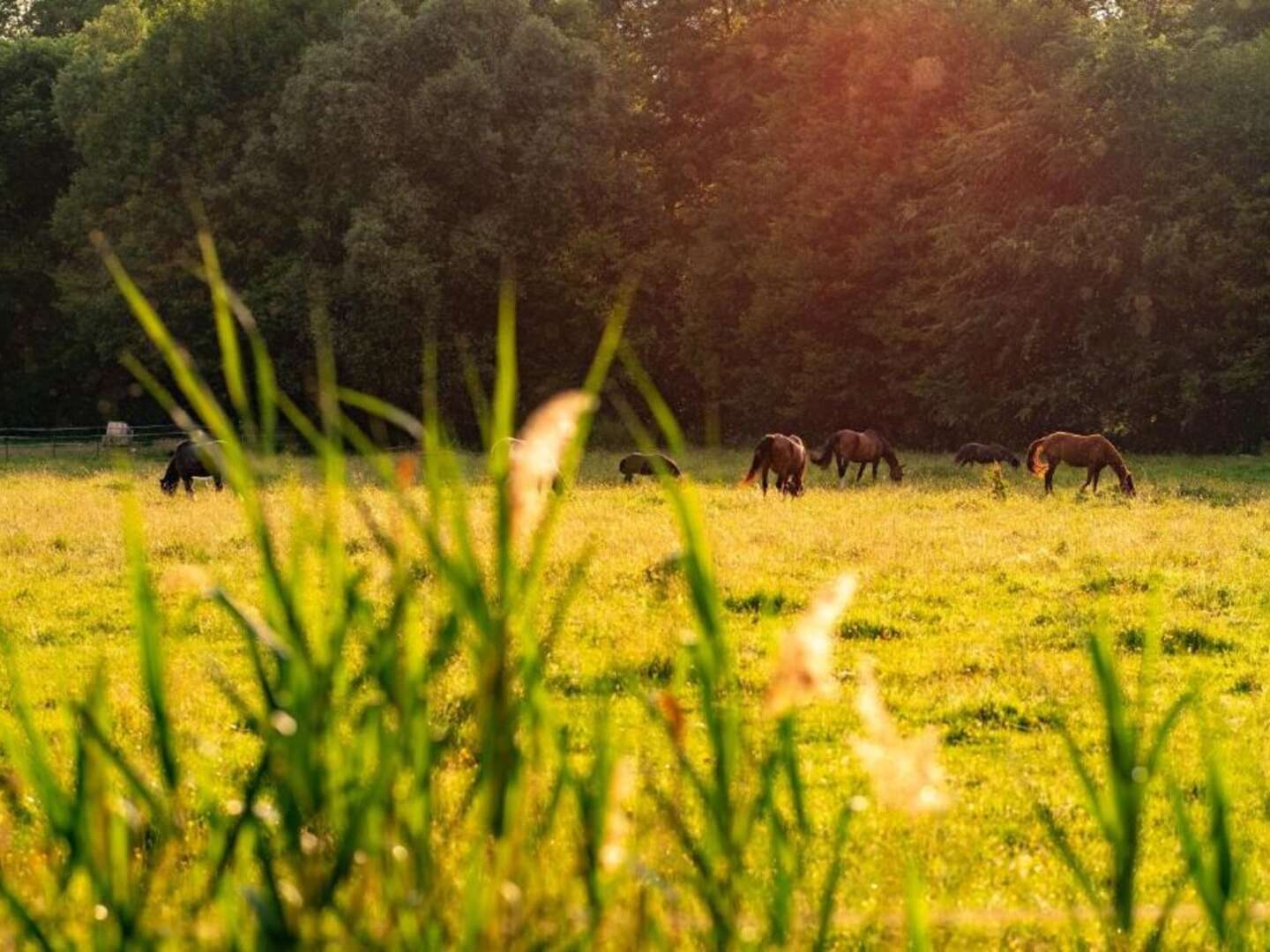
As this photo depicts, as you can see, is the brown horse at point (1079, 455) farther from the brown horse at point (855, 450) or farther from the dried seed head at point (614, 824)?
the dried seed head at point (614, 824)

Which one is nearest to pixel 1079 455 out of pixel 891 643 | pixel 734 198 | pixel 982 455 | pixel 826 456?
pixel 826 456

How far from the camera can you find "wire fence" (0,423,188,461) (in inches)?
1745

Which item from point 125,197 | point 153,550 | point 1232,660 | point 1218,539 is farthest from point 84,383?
point 1232,660

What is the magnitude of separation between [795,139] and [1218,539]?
28.3m

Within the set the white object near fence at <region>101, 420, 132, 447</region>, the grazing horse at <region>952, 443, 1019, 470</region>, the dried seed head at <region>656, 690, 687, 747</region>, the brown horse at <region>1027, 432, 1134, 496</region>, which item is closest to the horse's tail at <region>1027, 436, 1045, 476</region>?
the brown horse at <region>1027, 432, 1134, 496</region>

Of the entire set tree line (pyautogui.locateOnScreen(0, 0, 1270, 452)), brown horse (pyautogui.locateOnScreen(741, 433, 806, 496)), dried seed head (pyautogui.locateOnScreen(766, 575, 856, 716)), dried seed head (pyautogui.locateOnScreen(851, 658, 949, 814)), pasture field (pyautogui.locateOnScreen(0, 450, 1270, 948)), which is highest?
tree line (pyautogui.locateOnScreen(0, 0, 1270, 452))

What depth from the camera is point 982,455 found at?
32.0 meters

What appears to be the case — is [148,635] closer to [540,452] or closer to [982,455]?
[540,452]

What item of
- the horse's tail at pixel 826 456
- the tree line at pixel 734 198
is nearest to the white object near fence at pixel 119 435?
the tree line at pixel 734 198

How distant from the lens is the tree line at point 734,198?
3781 cm

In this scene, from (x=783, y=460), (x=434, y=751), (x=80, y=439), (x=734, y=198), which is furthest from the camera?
(x=80, y=439)

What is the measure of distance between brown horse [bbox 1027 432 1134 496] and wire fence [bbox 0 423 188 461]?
24.8 meters

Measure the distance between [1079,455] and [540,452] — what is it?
2423 centimetres

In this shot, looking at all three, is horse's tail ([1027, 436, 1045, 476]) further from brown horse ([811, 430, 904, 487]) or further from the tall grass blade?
the tall grass blade
